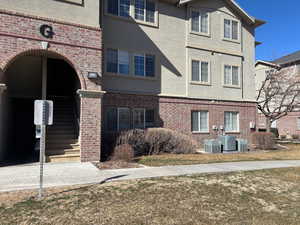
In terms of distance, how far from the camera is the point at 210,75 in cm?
1648

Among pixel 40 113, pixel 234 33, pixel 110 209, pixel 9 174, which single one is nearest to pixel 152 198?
pixel 110 209

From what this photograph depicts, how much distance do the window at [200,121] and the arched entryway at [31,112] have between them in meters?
7.99

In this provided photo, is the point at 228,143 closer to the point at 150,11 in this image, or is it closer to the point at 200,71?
the point at 200,71

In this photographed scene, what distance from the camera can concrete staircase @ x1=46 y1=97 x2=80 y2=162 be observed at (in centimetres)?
994

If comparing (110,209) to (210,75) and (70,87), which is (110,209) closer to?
(70,87)

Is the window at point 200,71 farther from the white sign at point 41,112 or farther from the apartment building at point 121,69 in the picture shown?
the white sign at point 41,112

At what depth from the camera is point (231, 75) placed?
17422 millimetres

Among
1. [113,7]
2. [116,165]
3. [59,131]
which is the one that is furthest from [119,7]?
[116,165]

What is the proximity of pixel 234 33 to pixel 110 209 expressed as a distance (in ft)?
56.2

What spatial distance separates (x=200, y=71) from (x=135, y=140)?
7.90m

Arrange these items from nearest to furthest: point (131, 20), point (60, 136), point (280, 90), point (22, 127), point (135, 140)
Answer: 1. point (60, 136)
2. point (135, 140)
3. point (22, 127)
4. point (131, 20)
5. point (280, 90)

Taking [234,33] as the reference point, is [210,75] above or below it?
below

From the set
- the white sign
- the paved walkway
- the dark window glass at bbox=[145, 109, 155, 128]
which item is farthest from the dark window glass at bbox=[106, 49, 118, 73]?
the white sign

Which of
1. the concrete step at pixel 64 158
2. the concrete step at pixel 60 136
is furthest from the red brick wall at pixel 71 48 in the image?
the concrete step at pixel 60 136
